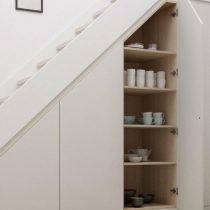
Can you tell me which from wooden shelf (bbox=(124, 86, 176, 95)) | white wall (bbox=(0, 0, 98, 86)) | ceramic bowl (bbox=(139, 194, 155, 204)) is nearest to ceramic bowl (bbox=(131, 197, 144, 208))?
ceramic bowl (bbox=(139, 194, 155, 204))

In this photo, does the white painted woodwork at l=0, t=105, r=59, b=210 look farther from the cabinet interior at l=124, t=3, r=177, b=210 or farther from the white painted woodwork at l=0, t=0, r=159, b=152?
the cabinet interior at l=124, t=3, r=177, b=210

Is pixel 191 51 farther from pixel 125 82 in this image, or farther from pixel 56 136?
pixel 56 136

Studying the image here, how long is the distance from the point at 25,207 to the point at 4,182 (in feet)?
0.83

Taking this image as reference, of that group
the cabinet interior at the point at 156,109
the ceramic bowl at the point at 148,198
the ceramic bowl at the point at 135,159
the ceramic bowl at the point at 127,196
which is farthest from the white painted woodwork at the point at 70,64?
the ceramic bowl at the point at 148,198

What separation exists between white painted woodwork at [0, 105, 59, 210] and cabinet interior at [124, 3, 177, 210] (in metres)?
0.78

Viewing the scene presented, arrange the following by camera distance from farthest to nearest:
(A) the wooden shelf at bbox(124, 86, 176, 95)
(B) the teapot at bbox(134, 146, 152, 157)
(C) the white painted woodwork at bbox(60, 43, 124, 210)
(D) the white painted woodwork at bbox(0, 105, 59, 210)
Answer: (B) the teapot at bbox(134, 146, 152, 157), (A) the wooden shelf at bbox(124, 86, 176, 95), (C) the white painted woodwork at bbox(60, 43, 124, 210), (D) the white painted woodwork at bbox(0, 105, 59, 210)

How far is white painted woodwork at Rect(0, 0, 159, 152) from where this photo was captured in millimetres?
3447

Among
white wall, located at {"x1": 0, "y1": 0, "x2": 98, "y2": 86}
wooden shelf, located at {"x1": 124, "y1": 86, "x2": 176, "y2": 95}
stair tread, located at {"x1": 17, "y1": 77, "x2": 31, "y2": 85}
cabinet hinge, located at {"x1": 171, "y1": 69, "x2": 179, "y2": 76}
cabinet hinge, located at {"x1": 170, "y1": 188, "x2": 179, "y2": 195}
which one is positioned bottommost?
cabinet hinge, located at {"x1": 170, "y1": 188, "x2": 179, "y2": 195}

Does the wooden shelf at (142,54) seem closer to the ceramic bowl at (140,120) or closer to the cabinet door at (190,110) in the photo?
the cabinet door at (190,110)

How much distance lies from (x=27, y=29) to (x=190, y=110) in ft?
5.41

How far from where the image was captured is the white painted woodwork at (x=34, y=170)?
344 cm

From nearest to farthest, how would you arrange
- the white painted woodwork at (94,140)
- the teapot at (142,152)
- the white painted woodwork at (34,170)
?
the white painted woodwork at (34,170) < the white painted woodwork at (94,140) < the teapot at (142,152)

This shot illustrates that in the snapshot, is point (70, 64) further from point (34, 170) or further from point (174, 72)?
point (174, 72)

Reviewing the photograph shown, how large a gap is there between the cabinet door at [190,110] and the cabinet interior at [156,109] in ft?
0.25
